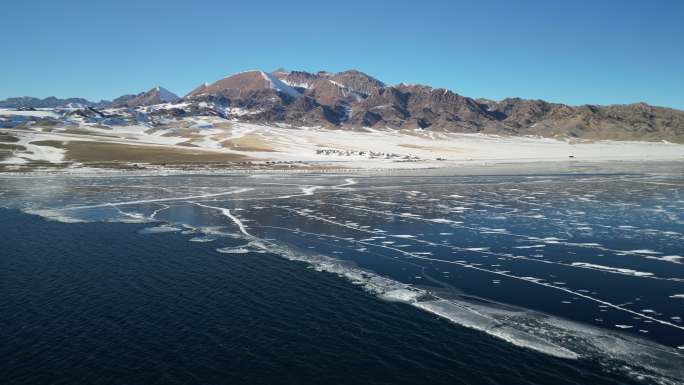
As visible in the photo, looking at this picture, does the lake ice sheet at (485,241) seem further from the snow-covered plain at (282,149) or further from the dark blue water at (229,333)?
the snow-covered plain at (282,149)

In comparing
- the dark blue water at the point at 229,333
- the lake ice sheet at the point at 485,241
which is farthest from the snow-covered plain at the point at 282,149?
the dark blue water at the point at 229,333

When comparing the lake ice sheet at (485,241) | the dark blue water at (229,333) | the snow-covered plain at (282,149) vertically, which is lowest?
the dark blue water at (229,333)

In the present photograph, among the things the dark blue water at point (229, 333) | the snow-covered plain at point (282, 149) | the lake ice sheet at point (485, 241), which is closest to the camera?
the dark blue water at point (229, 333)

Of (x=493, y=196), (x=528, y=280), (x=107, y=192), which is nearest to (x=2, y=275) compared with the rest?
(x=528, y=280)

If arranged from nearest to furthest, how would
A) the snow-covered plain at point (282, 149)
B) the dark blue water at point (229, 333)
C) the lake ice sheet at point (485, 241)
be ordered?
the dark blue water at point (229, 333)
the lake ice sheet at point (485, 241)
the snow-covered plain at point (282, 149)

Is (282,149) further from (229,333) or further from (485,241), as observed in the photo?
(229,333)

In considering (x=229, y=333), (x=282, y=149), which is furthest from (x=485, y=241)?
(x=282, y=149)

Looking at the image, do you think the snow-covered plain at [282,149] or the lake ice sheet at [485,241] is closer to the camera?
the lake ice sheet at [485,241]

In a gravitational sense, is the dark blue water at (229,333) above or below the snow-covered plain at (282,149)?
below

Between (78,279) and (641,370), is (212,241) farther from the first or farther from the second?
(641,370)
